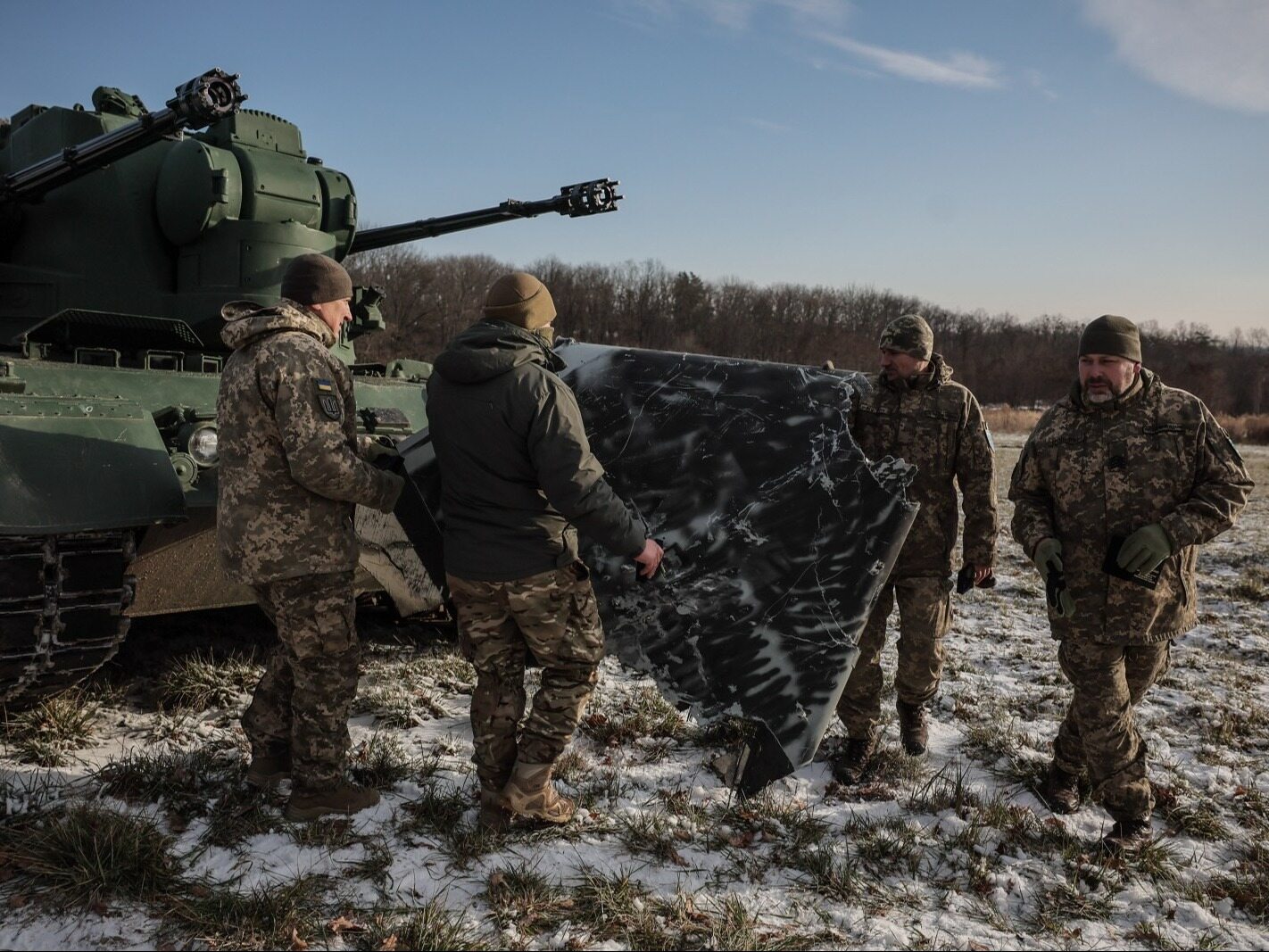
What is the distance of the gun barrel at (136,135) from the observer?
15.7 feet

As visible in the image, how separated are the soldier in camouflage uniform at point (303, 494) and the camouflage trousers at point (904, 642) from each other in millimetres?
2092

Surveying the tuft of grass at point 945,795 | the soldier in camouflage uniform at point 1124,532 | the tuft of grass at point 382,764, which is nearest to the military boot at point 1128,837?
the soldier in camouflage uniform at point 1124,532

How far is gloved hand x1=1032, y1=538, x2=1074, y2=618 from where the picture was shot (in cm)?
366

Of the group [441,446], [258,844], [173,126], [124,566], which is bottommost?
[258,844]

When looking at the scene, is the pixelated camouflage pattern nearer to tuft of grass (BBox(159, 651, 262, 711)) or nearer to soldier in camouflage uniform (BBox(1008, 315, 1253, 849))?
soldier in camouflage uniform (BBox(1008, 315, 1253, 849))

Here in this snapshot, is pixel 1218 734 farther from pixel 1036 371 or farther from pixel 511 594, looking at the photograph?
pixel 1036 371

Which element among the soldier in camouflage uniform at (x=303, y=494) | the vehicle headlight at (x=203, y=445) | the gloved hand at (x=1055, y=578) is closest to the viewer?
the soldier in camouflage uniform at (x=303, y=494)

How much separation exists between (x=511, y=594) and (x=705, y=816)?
1.21 meters

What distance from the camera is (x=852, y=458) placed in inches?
142

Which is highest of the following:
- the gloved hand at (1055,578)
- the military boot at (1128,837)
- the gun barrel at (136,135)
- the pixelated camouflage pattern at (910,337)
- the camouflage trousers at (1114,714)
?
the gun barrel at (136,135)

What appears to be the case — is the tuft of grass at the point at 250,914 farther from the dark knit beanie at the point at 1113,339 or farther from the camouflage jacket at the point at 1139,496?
the dark knit beanie at the point at 1113,339

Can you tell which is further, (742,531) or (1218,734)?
(1218,734)

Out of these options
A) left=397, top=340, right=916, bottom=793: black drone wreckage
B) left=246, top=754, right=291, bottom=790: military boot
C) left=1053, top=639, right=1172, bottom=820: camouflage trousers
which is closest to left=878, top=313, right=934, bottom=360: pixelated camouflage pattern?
left=397, top=340, right=916, bottom=793: black drone wreckage

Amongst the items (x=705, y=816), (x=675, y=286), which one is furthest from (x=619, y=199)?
(x=675, y=286)
